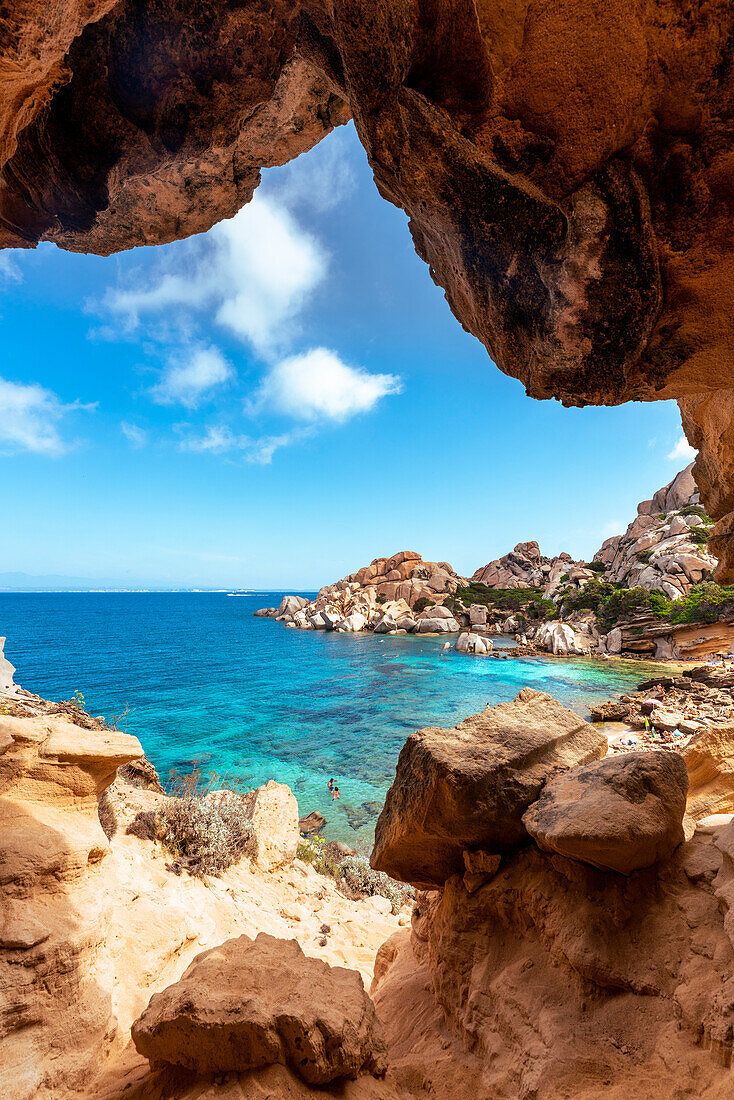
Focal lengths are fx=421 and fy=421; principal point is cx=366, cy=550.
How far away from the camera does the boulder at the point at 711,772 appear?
3.98m

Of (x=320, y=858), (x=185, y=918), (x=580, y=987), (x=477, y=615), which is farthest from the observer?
(x=477, y=615)

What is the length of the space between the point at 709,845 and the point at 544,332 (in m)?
4.07

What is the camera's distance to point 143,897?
17.3ft

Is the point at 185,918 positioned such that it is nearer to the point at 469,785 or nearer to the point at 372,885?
the point at 469,785

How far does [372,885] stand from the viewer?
8.43 m

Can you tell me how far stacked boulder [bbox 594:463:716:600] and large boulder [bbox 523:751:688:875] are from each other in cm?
3098

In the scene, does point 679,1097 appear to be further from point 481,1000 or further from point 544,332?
point 544,332

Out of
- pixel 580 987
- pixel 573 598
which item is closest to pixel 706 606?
pixel 573 598

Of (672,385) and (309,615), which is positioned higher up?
(672,385)

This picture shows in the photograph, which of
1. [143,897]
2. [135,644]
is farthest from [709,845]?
[135,644]

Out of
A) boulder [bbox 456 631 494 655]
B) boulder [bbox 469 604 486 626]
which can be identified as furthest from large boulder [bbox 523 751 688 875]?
boulder [bbox 469 604 486 626]

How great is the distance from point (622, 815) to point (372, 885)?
7565 millimetres

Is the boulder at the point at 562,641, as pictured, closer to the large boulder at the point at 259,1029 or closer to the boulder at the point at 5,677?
the boulder at the point at 5,677

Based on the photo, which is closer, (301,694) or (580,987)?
(580,987)
